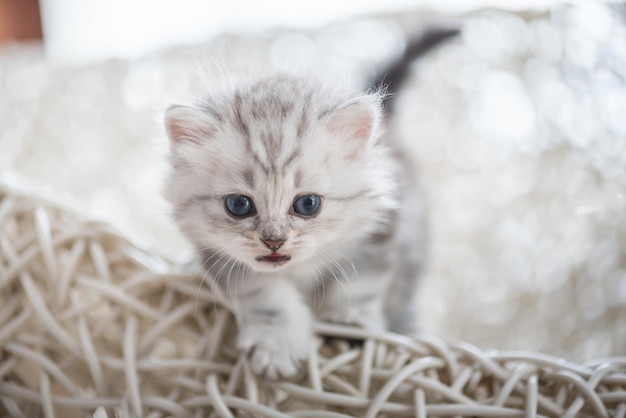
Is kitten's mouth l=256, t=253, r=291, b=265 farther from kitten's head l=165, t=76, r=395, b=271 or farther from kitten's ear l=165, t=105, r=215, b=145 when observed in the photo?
kitten's ear l=165, t=105, r=215, b=145

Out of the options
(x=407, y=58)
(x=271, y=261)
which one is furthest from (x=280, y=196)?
(x=407, y=58)

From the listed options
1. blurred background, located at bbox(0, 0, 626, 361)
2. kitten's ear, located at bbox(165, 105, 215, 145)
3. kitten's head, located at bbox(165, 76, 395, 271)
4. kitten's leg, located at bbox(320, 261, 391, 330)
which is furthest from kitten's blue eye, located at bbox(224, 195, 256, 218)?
blurred background, located at bbox(0, 0, 626, 361)

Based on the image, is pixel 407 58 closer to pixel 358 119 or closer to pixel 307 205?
pixel 358 119

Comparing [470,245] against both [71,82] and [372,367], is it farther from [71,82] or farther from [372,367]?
[71,82]

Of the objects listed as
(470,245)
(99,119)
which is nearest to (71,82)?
(99,119)

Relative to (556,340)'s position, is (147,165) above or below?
above

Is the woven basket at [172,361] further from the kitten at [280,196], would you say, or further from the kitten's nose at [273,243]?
the kitten's nose at [273,243]
